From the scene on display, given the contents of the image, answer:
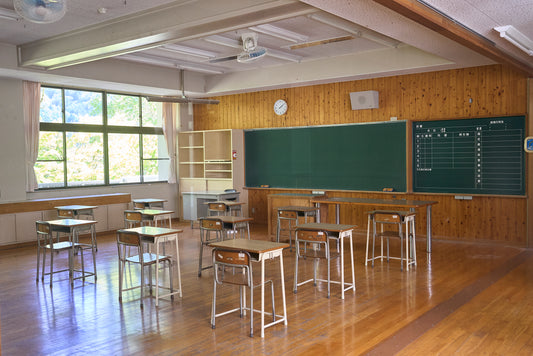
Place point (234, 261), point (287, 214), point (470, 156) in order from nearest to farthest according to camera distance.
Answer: point (234, 261) → point (287, 214) → point (470, 156)

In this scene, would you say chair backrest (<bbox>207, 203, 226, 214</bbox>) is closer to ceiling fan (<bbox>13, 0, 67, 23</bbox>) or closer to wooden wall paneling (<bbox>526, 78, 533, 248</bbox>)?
ceiling fan (<bbox>13, 0, 67, 23</bbox>)

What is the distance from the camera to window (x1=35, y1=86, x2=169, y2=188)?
991cm

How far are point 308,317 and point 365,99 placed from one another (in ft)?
18.9

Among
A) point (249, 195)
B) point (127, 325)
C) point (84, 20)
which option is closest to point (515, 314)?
point (127, 325)

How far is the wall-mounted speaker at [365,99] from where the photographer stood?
9391mm

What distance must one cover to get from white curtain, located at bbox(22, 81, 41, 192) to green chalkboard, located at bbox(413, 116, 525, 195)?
7.27m

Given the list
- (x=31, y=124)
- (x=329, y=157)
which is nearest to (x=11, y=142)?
(x=31, y=124)

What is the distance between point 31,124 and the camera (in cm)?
940

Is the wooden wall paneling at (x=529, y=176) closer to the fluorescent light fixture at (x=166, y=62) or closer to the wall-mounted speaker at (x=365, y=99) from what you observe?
the wall-mounted speaker at (x=365, y=99)

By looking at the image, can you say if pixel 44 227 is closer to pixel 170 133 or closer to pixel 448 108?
pixel 170 133

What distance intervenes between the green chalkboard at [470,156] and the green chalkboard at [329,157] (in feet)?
1.31

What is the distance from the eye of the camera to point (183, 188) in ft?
39.9

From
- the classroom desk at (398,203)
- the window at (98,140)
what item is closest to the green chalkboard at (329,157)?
the classroom desk at (398,203)

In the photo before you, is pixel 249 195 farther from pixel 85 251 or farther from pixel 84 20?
pixel 84 20
